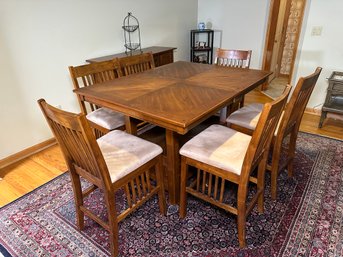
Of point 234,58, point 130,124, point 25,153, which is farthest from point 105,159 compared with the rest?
point 234,58

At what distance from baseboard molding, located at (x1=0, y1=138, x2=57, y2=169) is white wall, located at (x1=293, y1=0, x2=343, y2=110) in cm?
342

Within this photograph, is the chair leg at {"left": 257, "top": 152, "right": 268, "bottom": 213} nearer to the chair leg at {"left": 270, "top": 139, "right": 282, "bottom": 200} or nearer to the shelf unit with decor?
the chair leg at {"left": 270, "top": 139, "right": 282, "bottom": 200}

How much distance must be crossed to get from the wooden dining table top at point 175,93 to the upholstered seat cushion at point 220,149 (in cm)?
21

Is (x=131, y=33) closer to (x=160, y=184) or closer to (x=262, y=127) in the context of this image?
(x=160, y=184)

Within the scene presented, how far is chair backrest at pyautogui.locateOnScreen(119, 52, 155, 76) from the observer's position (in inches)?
98.4

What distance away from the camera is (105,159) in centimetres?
148

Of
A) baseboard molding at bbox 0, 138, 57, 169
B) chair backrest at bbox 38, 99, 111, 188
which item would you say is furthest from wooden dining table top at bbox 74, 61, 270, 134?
baseboard molding at bbox 0, 138, 57, 169

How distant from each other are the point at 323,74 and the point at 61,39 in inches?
129

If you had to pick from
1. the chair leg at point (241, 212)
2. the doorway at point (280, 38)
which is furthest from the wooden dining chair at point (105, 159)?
the doorway at point (280, 38)

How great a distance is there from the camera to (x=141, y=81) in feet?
6.94

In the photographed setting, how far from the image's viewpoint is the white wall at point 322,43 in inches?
118

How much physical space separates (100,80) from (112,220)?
1.42 m

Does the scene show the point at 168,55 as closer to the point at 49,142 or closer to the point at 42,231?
the point at 49,142

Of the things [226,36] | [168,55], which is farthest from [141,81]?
[226,36]
